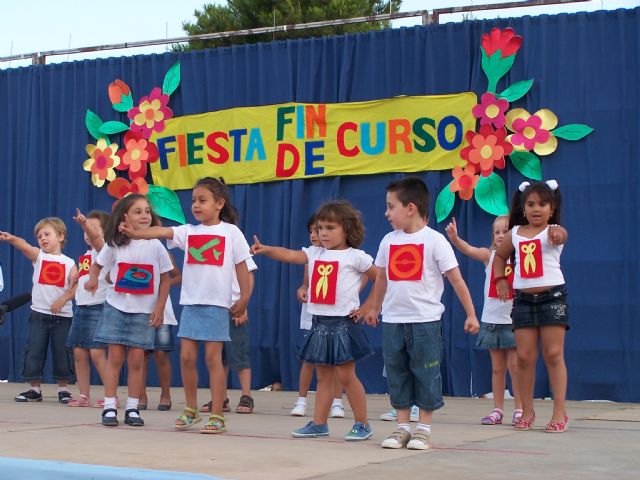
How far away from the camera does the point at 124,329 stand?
20.1 feet

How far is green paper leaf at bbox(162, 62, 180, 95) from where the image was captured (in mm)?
9633

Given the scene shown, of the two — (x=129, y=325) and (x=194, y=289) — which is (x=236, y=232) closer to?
(x=194, y=289)

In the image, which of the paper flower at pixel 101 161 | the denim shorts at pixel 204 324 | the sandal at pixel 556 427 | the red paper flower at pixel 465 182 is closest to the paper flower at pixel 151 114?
the paper flower at pixel 101 161

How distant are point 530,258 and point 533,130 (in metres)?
2.53

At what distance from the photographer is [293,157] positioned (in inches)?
355

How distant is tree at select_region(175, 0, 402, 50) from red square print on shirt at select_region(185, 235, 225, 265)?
38.4 ft

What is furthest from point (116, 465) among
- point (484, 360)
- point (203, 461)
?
point (484, 360)

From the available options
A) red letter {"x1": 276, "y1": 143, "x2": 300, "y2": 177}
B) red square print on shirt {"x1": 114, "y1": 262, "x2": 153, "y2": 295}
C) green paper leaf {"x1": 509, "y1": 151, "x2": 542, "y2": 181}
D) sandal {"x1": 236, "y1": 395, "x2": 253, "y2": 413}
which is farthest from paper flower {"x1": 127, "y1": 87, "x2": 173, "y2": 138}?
red square print on shirt {"x1": 114, "y1": 262, "x2": 153, "y2": 295}

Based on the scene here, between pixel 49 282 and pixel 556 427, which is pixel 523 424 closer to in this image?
pixel 556 427

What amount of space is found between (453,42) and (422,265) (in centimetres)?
366

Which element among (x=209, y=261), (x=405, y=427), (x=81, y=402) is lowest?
(x=81, y=402)

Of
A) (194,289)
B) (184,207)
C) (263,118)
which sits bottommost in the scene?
(194,289)

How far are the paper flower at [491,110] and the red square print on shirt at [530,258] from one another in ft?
8.27

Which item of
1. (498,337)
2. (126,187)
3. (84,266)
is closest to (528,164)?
(498,337)
